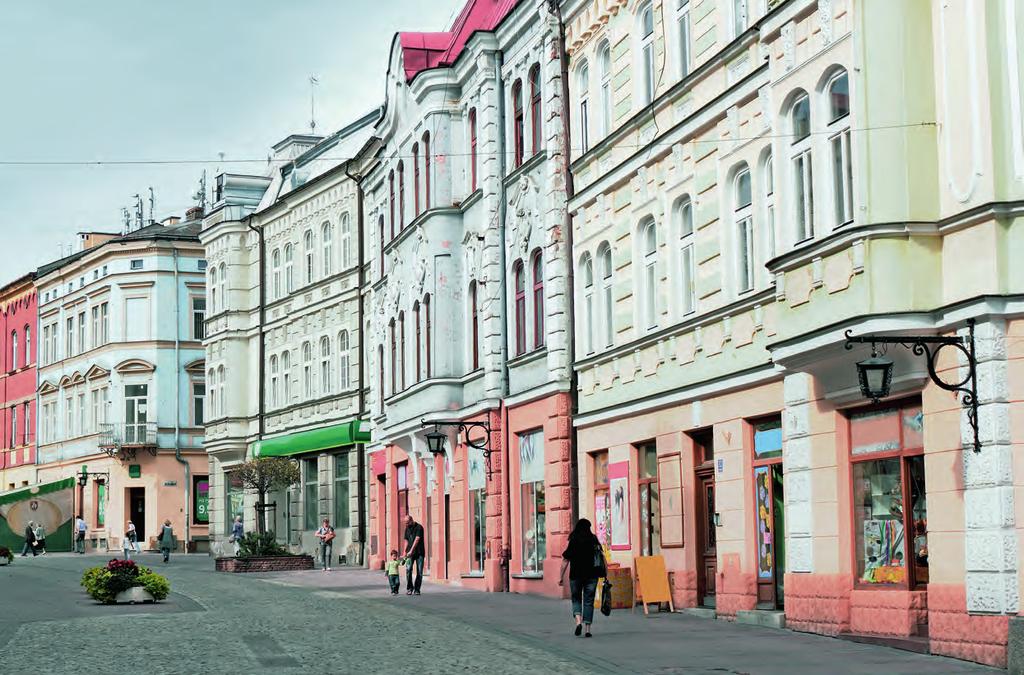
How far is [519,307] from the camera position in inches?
1296

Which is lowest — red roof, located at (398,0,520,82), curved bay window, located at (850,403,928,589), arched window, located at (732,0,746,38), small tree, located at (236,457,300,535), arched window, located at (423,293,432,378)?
curved bay window, located at (850,403,928,589)

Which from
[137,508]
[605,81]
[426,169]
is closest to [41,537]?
[137,508]

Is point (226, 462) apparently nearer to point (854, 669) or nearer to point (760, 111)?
point (760, 111)

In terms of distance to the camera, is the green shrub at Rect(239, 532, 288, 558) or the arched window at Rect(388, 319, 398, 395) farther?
the green shrub at Rect(239, 532, 288, 558)

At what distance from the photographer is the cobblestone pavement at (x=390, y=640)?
682 inches

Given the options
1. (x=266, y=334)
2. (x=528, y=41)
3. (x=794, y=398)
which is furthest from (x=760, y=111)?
(x=266, y=334)

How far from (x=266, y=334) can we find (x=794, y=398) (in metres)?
37.5

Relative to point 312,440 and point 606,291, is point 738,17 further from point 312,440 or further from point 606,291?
point 312,440

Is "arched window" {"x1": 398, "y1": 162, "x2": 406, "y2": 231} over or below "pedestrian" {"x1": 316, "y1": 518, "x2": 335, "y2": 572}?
over

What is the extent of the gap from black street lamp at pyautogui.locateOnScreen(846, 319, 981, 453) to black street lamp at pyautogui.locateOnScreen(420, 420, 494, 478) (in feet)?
53.8

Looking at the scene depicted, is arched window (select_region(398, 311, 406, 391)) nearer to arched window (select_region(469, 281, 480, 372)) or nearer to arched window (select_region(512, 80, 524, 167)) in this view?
arched window (select_region(469, 281, 480, 372))

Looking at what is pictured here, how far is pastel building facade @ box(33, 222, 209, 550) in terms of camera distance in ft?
227

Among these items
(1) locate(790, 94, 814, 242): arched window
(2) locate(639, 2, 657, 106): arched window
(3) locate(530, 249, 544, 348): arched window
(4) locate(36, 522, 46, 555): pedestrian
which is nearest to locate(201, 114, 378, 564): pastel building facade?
(4) locate(36, 522, 46, 555): pedestrian

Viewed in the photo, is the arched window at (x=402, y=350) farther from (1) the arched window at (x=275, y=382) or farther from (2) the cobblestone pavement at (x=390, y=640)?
(1) the arched window at (x=275, y=382)
